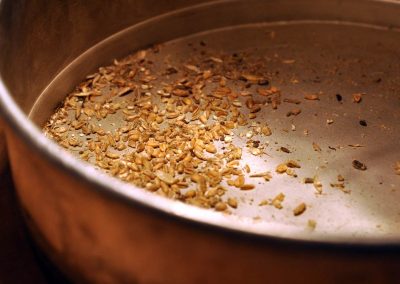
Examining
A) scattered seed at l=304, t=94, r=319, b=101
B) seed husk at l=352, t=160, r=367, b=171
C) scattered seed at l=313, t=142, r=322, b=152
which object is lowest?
seed husk at l=352, t=160, r=367, b=171

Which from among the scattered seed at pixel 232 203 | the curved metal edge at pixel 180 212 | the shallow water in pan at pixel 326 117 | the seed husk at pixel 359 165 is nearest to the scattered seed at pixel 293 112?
the shallow water in pan at pixel 326 117

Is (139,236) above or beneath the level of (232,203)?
beneath

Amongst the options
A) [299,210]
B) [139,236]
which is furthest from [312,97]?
[139,236]

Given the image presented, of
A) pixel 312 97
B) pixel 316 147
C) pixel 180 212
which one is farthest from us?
pixel 312 97

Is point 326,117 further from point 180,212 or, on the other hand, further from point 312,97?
point 180,212

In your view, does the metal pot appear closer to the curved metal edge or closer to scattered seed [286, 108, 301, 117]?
the curved metal edge

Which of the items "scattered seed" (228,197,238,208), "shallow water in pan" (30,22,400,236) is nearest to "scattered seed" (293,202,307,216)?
"shallow water in pan" (30,22,400,236)
